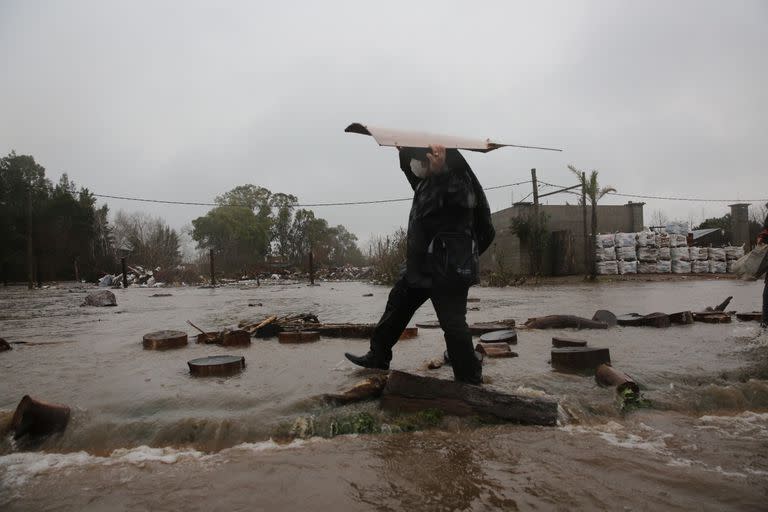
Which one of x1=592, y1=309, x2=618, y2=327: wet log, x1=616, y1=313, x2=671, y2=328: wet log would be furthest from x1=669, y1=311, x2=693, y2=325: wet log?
x1=592, y1=309, x2=618, y2=327: wet log

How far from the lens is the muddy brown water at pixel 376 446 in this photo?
1.83 meters

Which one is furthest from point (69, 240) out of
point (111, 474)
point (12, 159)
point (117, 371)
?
point (111, 474)

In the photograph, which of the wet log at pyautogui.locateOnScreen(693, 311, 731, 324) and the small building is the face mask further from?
the small building

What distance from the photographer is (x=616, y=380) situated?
3104 mm

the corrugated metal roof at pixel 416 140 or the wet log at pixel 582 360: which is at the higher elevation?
the corrugated metal roof at pixel 416 140

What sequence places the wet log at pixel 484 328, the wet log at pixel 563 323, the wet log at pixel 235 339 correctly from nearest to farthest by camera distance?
the wet log at pixel 235 339, the wet log at pixel 484 328, the wet log at pixel 563 323

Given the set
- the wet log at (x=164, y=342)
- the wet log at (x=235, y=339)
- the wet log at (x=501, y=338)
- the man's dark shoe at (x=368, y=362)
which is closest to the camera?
the man's dark shoe at (x=368, y=362)

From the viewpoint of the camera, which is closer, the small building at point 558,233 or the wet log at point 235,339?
the wet log at point 235,339

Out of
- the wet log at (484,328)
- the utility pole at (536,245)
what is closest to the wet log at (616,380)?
the wet log at (484,328)

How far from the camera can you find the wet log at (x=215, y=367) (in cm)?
371

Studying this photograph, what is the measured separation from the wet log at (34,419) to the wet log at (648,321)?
6.07 m

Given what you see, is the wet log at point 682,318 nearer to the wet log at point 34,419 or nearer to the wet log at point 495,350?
the wet log at point 495,350

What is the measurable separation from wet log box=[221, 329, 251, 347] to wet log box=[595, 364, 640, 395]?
11.9 ft

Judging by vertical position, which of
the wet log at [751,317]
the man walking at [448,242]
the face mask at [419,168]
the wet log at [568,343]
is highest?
the face mask at [419,168]
